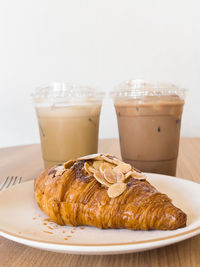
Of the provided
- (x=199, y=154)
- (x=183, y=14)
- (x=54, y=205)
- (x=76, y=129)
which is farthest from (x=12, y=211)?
(x=183, y=14)

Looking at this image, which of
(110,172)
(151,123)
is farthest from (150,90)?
(110,172)

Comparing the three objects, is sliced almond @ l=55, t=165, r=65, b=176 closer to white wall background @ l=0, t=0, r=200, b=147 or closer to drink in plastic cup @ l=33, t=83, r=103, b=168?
drink in plastic cup @ l=33, t=83, r=103, b=168

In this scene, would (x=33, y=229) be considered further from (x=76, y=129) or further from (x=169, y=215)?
(x=76, y=129)

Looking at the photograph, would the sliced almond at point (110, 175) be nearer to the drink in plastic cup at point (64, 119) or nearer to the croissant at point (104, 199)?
the croissant at point (104, 199)

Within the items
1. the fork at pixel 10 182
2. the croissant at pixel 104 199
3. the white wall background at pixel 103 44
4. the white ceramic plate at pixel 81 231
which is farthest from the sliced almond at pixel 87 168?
the white wall background at pixel 103 44

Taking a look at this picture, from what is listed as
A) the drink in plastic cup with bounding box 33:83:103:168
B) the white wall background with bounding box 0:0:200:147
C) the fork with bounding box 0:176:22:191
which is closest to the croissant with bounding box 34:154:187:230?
the fork with bounding box 0:176:22:191

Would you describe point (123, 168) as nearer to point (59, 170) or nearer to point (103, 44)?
point (59, 170)
